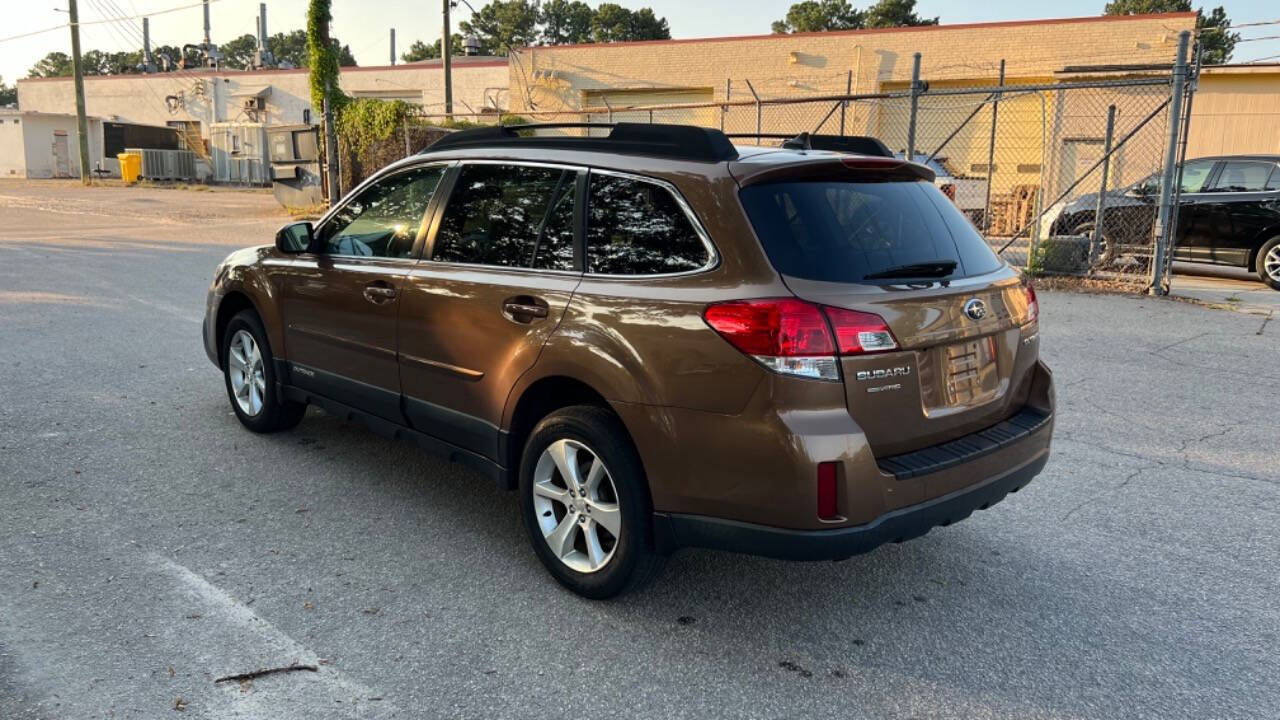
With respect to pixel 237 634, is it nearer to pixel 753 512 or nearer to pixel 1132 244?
pixel 753 512

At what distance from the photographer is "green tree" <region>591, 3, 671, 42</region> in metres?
76.0

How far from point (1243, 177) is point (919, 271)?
39.3ft

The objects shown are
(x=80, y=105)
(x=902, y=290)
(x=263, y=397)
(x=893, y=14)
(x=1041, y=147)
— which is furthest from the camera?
(x=893, y=14)

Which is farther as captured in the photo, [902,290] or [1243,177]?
[1243,177]

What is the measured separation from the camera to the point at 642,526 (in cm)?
327

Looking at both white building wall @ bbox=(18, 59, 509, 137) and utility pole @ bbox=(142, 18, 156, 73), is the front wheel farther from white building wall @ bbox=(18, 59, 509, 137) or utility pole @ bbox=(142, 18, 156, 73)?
utility pole @ bbox=(142, 18, 156, 73)

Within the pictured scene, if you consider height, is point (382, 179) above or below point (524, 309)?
above

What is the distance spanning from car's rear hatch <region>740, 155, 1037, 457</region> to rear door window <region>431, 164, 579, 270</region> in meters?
0.86

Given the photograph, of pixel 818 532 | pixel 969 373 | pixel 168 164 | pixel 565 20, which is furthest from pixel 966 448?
pixel 565 20

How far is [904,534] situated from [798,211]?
46.6 inches

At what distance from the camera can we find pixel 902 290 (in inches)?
124

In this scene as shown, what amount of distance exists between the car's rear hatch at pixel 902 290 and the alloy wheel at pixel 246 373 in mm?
3595

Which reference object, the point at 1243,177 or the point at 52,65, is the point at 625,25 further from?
the point at 52,65

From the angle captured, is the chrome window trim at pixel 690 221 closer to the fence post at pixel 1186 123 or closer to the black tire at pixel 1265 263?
the fence post at pixel 1186 123
